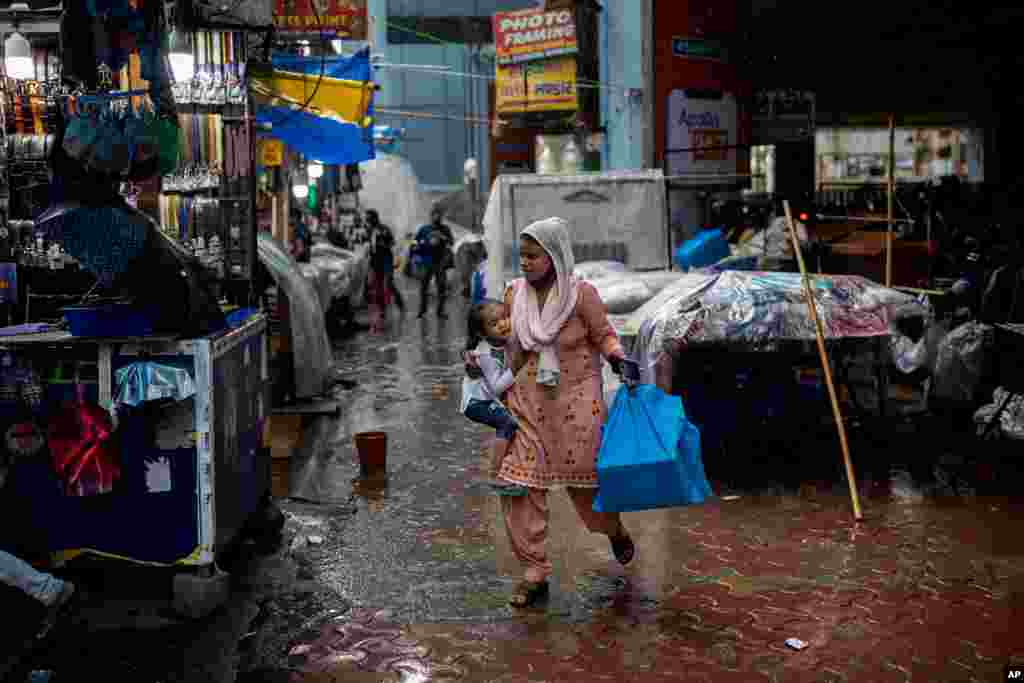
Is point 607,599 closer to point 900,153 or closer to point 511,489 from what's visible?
point 511,489

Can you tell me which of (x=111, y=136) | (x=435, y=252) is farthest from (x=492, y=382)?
(x=435, y=252)

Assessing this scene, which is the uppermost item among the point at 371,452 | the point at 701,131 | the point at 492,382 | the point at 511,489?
the point at 701,131

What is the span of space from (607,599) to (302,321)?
7.15 metres

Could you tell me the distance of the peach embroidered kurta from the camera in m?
6.59

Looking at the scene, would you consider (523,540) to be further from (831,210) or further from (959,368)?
(831,210)

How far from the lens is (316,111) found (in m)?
11.9

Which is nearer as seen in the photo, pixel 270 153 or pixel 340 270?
pixel 270 153

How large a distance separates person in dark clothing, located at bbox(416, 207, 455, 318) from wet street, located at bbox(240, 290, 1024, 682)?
1383 centimetres

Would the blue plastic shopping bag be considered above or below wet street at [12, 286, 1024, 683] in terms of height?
above

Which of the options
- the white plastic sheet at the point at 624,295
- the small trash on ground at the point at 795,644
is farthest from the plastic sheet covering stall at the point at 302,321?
the small trash on ground at the point at 795,644

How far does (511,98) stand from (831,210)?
6173 mm

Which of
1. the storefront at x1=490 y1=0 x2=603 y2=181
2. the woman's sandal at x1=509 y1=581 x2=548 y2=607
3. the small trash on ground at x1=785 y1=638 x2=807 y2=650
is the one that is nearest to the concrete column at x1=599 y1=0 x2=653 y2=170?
the storefront at x1=490 y1=0 x2=603 y2=181

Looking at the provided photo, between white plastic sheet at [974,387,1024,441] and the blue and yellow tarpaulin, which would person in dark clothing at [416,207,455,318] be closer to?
the blue and yellow tarpaulin

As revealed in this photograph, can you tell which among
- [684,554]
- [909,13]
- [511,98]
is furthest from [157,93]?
[909,13]
